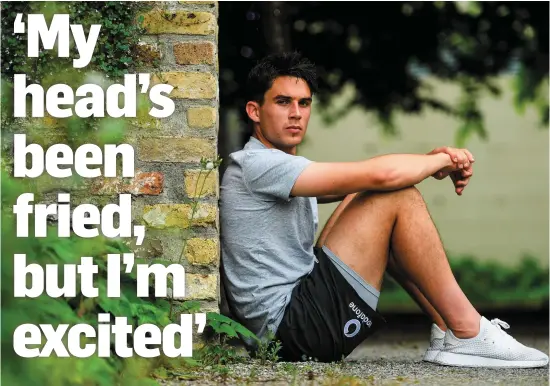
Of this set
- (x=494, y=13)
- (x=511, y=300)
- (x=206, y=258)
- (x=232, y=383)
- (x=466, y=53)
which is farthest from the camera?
(x=511, y=300)

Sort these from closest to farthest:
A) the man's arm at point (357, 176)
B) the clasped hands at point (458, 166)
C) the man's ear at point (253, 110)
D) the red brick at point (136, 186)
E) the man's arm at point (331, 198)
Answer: the man's arm at point (357, 176), the red brick at point (136, 186), the clasped hands at point (458, 166), the man's ear at point (253, 110), the man's arm at point (331, 198)

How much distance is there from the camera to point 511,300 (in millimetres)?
10195

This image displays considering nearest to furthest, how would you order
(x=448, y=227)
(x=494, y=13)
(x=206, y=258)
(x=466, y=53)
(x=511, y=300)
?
(x=206, y=258), (x=494, y=13), (x=466, y=53), (x=511, y=300), (x=448, y=227)

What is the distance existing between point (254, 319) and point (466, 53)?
5066 millimetres

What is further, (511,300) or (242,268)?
(511,300)

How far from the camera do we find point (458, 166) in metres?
3.94

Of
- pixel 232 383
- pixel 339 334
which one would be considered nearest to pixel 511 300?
pixel 339 334

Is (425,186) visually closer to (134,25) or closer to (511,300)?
(511,300)

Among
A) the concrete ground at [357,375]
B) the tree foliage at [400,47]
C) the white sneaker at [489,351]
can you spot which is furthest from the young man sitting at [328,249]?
the tree foliage at [400,47]

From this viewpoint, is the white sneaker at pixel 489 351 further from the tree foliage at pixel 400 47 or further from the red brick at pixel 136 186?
the tree foliage at pixel 400 47

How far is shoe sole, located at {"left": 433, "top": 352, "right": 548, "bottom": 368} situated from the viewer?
12.3 feet

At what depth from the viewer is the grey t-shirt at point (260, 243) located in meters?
3.80

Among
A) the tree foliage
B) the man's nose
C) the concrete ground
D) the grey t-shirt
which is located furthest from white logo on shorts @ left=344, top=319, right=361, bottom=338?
the tree foliage

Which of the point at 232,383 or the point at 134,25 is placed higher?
the point at 134,25
